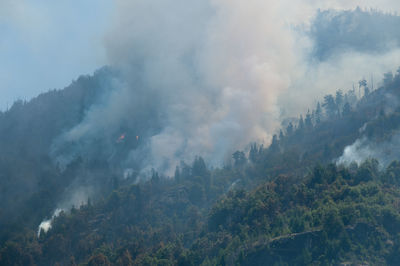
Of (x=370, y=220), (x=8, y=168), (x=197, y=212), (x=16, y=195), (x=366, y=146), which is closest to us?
(x=370, y=220)

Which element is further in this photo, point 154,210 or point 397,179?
point 154,210

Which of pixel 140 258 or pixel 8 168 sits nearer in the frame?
pixel 140 258

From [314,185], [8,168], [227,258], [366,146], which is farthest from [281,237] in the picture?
[8,168]

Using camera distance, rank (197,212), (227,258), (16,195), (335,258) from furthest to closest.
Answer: (16,195)
(197,212)
(227,258)
(335,258)

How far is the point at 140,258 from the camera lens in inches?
4405

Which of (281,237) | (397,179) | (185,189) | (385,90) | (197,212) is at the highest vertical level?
(385,90)

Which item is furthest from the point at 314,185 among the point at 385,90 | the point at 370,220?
the point at 385,90

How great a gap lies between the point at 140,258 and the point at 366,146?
2558 inches

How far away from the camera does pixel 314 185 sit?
4572 inches

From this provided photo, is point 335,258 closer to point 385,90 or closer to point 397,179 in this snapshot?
point 397,179

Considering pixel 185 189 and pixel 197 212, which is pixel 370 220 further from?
pixel 185 189

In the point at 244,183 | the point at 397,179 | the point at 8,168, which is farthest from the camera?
the point at 8,168

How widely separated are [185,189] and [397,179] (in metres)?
74.6

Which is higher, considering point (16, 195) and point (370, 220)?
point (16, 195)
